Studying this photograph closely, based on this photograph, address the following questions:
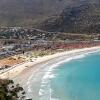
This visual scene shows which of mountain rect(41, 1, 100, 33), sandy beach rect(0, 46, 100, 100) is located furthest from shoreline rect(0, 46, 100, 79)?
mountain rect(41, 1, 100, 33)

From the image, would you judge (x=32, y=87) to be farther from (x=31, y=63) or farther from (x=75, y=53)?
(x=75, y=53)

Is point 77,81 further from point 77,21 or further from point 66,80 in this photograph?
point 77,21

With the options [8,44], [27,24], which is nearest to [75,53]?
[8,44]

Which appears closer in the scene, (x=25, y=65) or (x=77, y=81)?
(x=77, y=81)

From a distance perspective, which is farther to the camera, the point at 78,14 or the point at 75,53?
the point at 78,14

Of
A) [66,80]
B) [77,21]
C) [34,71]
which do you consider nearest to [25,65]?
[34,71]

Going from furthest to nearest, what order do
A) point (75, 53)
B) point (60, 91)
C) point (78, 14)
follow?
point (78, 14) < point (75, 53) < point (60, 91)
